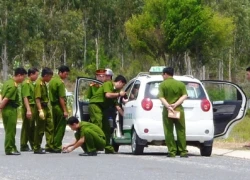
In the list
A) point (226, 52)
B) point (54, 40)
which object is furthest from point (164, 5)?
point (226, 52)

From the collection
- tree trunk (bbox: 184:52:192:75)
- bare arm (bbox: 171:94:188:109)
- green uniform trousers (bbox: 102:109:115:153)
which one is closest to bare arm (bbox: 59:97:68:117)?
green uniform trousers (bbox: 102:109:115:153)

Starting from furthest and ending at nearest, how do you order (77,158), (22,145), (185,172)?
(22,145), (77,158), (185,172)

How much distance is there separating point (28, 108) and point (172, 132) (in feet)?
10.4

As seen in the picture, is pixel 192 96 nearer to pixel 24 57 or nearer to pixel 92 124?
pixel 92 124

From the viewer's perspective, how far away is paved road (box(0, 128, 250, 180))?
45.5 feet

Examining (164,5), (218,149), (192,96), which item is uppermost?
(164,5)

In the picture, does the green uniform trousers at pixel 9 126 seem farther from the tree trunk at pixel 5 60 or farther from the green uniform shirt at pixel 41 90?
the tree trunk at pixel 5 60

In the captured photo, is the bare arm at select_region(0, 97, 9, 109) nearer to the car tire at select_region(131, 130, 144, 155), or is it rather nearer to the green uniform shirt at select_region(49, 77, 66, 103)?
the green uniform shirt at select_region(49, 77, 66, 103)

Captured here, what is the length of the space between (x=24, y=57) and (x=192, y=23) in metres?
13.3

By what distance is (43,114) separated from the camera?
19.3 m

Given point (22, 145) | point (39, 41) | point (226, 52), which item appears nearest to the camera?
point (22, 145)

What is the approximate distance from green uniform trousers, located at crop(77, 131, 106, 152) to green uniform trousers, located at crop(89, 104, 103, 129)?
69 cm

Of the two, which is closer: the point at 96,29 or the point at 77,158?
the point at 77,158

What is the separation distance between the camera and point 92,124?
1872cm
